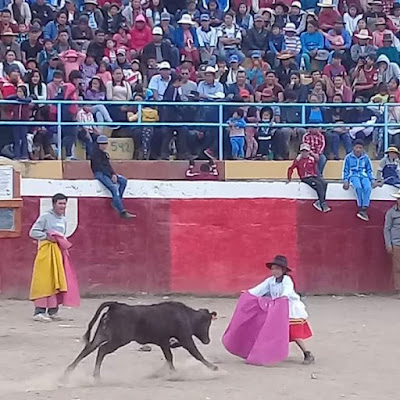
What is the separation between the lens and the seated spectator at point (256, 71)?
56.1ft

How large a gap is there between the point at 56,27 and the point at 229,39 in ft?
9.09

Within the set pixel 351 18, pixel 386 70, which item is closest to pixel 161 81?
pixel 386 70

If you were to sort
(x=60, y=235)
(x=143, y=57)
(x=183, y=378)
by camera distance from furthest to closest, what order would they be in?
(x=143, y=57) < (x=60, y=235) < (x=183, y=378)

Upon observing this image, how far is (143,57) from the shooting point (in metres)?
17.3

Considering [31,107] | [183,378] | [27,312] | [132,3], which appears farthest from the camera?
[132,3]

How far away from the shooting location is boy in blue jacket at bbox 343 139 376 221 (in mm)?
15625

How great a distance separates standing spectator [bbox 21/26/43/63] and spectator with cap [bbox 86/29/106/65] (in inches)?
30.6

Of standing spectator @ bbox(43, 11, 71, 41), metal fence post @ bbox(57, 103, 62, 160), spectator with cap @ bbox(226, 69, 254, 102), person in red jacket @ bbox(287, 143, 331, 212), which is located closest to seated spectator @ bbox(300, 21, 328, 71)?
spectator with cap @ bbox(226, 69, 254, 102)

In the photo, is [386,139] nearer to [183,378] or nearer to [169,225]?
[169,225]

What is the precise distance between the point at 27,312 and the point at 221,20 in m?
6.87

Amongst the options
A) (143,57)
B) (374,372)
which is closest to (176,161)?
(143,57)

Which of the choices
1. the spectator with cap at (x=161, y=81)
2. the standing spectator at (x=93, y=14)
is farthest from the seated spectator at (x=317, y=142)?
the standing spectator at (x=93, y=14)

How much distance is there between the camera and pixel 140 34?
Result: 1806cm

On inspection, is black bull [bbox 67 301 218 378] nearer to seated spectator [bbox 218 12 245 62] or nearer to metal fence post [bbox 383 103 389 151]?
metal fence post [bbox 383 103 389 151]
